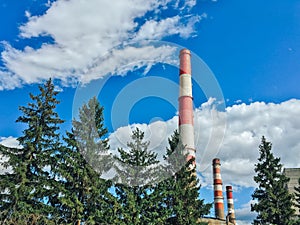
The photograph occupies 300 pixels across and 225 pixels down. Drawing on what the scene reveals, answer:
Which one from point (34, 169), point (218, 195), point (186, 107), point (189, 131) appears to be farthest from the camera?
point (218, 195)

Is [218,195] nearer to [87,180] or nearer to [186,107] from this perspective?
[186,107]

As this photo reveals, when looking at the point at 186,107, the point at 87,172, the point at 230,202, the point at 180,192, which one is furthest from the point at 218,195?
the point at 87,172

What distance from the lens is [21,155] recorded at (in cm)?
2197

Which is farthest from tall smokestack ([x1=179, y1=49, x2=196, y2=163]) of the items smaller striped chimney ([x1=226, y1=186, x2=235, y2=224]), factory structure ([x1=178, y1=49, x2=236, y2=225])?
smaller striped chimney ([x1=226, y1=186, x2=235, y2=224])

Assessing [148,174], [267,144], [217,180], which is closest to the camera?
[148,174]

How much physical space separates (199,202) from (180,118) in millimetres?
14565

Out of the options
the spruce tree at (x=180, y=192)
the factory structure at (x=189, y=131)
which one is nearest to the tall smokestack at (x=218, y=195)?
the factory structure at (x=189, y=131)

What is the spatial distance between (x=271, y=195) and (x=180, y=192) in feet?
28.9

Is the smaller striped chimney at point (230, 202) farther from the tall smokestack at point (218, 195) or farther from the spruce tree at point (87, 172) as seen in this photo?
the spruce tree at point (87, 172)

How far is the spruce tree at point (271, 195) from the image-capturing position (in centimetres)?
2736

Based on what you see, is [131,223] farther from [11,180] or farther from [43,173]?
[11,180]

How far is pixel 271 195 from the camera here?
27.9 meters

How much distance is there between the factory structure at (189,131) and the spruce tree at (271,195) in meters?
6.16

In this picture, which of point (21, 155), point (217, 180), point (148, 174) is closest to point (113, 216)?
point (148, 174)
